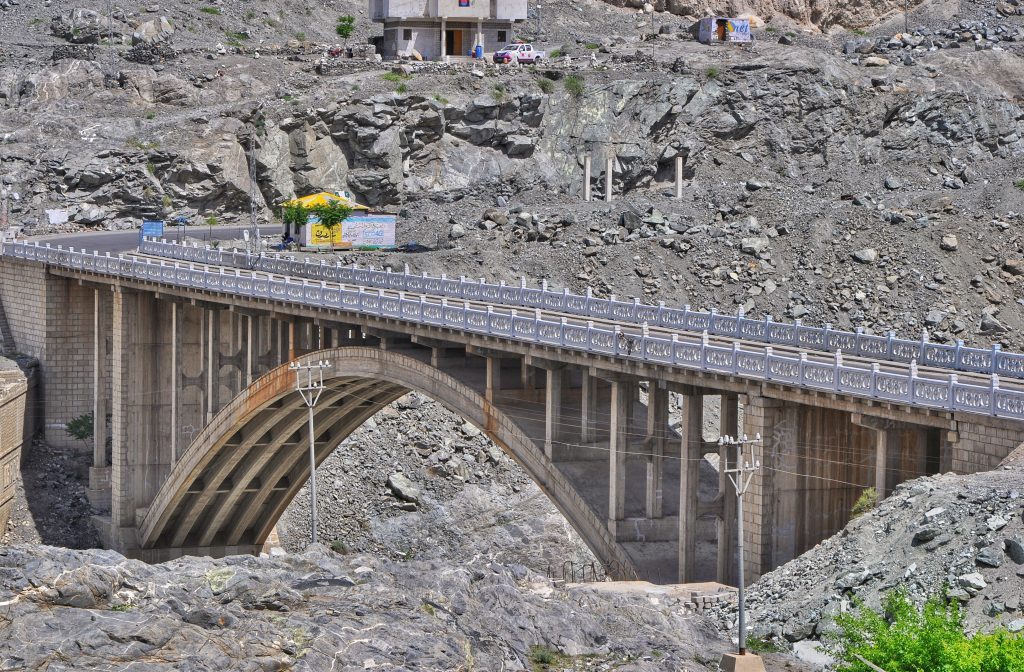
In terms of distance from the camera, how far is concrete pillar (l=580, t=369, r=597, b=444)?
50.7m

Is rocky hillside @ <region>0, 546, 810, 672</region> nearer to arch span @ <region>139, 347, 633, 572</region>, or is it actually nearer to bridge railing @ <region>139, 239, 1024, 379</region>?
arch span @ <region>139, 347, 633, 572</region>

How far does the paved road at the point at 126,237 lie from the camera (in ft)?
308

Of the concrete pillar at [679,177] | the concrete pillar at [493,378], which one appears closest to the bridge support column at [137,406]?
the concrete pillar at [493,378]

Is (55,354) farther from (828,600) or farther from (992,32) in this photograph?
(992,32)

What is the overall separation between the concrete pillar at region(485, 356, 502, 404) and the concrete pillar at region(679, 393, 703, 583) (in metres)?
10.0

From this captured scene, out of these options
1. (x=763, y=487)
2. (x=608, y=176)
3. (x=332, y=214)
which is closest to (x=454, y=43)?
(x=608, y=176)

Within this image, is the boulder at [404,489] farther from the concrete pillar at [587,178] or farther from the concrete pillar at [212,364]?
the concrete pillar at [587,178]

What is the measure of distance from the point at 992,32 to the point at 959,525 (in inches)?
4100

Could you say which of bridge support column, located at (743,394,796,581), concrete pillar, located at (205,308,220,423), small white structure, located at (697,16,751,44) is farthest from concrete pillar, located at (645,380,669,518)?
small white structure, located at (697,16,751,44)

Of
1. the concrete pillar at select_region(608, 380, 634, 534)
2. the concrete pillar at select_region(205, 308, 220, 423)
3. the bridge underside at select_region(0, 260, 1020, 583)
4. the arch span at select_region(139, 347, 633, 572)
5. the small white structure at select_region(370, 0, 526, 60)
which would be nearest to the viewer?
the bridge underside at select_region(0, 260, 1020, 583)

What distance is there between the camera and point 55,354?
85.6 metres

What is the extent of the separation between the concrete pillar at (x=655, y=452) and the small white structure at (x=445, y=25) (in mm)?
82540

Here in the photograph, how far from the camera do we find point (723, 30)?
135m

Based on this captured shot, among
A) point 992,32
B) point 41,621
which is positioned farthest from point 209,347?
point 992,32
